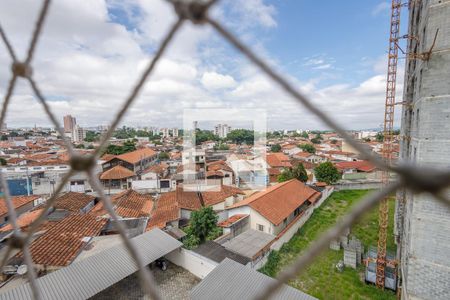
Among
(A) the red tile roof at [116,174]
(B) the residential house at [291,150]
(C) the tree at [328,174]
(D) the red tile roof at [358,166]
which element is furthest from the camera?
(B) the residential house at [291,150]

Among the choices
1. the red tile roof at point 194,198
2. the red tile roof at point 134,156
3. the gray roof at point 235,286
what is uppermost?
the red tile roof at point 134,156

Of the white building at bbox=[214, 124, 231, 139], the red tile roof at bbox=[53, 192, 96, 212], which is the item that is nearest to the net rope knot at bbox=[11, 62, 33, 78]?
the red tile roof at bbox=[53, 192, 96, 212]

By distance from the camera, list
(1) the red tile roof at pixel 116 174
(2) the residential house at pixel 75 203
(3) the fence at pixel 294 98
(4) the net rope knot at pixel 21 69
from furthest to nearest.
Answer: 1. (1) the red tile roof at pixel 116 174
2. (2) the residential house at pixel 75 203
3. (4) the net rope knot at pixel 21 69
4. (3) the fence at pixel 294 98

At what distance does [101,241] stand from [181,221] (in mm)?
4249

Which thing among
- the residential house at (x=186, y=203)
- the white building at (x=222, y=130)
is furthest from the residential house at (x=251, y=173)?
the white building at (x=222, y=130)

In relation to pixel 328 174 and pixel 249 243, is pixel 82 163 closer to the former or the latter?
pixel 249 243

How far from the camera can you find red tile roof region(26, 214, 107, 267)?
6.42 meters

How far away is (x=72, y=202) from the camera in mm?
12594

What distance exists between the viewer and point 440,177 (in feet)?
1.87

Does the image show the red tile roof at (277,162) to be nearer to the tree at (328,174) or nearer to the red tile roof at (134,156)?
the tree at (328,174)

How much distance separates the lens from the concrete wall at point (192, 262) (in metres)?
6.70

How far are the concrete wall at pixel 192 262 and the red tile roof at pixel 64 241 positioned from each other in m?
2.73

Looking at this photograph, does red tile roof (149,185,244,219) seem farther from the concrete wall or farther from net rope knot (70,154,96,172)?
net rope knot (70,154,96,172)

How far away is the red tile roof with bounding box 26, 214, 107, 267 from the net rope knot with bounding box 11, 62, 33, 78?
23.0 feet
